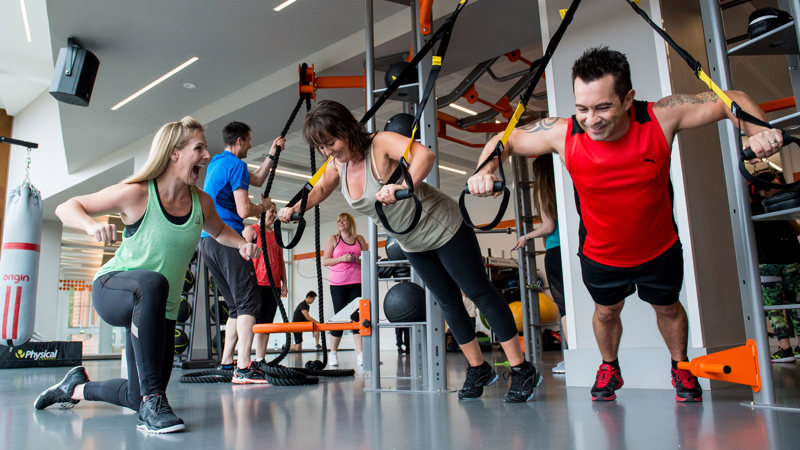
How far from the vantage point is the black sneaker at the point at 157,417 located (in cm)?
176

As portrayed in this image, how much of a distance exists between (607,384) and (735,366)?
46 centimetres

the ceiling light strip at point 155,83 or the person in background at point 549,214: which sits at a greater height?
the ceiling light strip at point 155,83

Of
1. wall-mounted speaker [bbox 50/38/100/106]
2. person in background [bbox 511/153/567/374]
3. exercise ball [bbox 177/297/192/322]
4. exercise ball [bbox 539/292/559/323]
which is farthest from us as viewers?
exercise ball [bbox 539/292/559/323]

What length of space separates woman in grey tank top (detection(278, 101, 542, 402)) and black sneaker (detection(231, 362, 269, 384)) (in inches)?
62.3

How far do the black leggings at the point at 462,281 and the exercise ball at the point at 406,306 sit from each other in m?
0.55

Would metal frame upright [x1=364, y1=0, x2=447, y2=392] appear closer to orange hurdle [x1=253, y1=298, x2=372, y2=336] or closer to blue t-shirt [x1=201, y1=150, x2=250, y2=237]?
orange hurdle [x1=253, y1=298, x2=372, y2=336]

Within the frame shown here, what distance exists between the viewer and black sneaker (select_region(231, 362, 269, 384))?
11.1 ft

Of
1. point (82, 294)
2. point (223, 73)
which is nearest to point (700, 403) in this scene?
point (223, 73)

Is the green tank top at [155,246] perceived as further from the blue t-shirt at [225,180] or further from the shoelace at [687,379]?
the shoelace at [687,379]

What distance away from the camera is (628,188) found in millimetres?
1866

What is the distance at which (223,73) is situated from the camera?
5.42m

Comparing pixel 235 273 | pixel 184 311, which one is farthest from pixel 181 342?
pixel 235 273

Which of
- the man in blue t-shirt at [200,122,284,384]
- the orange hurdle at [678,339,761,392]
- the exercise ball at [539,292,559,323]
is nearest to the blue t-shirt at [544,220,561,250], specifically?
the orange hurdle at [678,339,761,392]

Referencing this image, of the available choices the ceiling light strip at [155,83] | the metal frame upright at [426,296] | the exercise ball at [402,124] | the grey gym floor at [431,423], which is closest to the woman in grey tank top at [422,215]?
the grey gym floor at [431,423]
